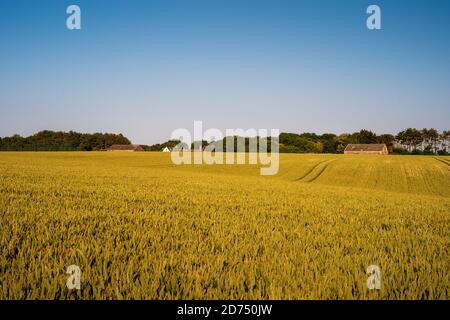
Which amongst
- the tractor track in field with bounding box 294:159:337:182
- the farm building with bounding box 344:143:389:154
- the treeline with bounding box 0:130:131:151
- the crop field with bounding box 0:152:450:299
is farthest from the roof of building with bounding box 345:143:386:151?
the crop field with bounding box 0:152:450:299

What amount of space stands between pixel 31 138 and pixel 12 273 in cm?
17018

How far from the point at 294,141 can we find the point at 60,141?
356 ft

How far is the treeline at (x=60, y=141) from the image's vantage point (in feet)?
355

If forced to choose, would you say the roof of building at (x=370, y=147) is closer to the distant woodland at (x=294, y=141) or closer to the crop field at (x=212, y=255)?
the distant woodland at (x=294, y=141)

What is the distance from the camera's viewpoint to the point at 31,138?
147 m

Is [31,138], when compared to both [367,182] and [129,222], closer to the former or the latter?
[367,182]

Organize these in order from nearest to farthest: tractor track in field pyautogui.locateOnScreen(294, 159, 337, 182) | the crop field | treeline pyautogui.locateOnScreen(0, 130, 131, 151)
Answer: the crop field
tractor track in field pyautogui.locateOnScreen(294, 159, 337, 182)
treeline pyautogui.locateOnScreen(0, 130, 131, 151)

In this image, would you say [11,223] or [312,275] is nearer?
[312,275]

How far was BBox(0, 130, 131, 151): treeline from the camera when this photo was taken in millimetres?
108125

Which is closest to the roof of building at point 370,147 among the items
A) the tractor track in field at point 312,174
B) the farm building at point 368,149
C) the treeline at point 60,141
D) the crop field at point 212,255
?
the farm building at point 368,149

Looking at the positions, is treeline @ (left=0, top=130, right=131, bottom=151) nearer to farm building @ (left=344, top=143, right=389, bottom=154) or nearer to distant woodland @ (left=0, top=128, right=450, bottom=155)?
distant woodland @ (left=0, top=128, right=450, bottom=155)

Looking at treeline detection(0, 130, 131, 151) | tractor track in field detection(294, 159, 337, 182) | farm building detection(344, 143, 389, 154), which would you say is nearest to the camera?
tractor track in field detection(294, 159, 337, 182)
